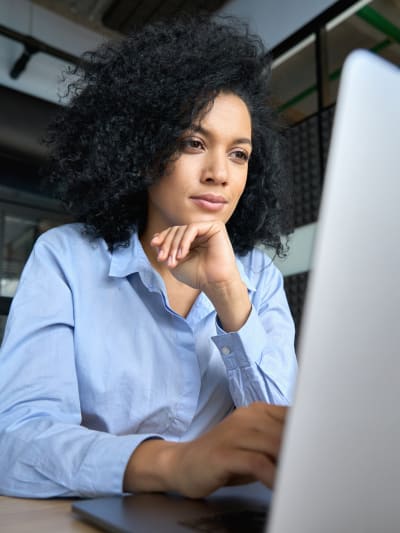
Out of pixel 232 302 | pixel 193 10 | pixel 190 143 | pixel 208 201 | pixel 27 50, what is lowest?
pixel 232 302

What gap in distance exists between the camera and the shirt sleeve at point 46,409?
1.86ft

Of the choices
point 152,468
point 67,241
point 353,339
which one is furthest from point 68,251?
point 353,339

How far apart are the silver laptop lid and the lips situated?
747 mm

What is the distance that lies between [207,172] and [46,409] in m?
0.56

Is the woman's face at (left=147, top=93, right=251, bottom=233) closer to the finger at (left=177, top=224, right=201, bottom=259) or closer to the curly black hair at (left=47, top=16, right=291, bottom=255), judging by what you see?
the curly black hair at (left=47, top=16, right=291, bottom=255)

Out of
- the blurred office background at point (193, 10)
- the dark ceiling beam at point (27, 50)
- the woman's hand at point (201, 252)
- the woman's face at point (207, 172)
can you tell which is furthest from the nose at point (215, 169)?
the dark ceiling beam at point (27, 50)

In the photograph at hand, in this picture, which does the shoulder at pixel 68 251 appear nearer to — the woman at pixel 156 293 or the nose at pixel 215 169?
the woman at pixel 156 293

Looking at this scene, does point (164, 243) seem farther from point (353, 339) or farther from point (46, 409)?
point (353, 339)

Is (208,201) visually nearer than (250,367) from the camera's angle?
No

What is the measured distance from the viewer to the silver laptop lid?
0.25 meters

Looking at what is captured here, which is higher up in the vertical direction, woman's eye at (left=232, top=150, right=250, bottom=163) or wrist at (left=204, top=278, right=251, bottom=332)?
woman's eye at (left=232, top=150, right=250, bottom=163)

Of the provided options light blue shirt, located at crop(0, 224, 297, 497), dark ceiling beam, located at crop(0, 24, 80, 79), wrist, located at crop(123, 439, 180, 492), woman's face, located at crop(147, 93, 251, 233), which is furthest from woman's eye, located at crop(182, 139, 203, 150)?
dark ceiling beam, located at crop(0, 24, 80, 79)

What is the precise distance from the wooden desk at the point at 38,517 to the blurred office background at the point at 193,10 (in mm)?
1939

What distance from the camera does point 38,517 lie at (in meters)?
0.49
